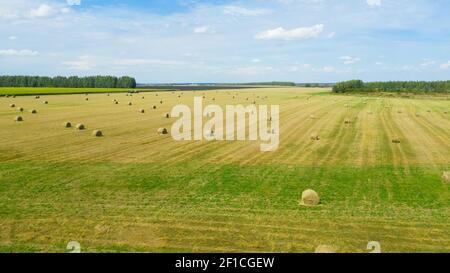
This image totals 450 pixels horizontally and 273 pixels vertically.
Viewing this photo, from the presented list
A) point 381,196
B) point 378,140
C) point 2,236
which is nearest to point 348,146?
point 378,140

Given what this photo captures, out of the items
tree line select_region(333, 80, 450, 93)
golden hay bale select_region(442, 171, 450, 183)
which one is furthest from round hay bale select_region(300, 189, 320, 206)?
tree line select_region(333, 80, 450, 93)

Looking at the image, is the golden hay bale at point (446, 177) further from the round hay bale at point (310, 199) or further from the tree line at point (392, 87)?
the tree line at point (392, 87)

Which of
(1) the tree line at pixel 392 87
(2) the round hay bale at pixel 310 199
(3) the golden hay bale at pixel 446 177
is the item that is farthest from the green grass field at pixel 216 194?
(1) the tree line at pixel 392 87

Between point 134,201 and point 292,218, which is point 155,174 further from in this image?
point 292,218

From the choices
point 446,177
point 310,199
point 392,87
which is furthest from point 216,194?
point 392,87

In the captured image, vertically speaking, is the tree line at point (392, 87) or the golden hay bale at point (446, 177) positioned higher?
the tree line at point (392, 87)
